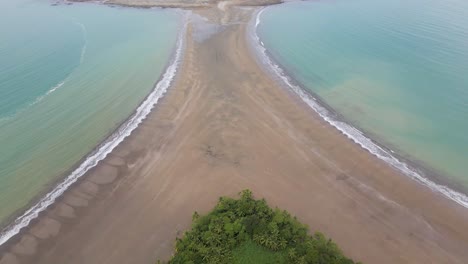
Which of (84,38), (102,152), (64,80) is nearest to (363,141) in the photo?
(102,152)

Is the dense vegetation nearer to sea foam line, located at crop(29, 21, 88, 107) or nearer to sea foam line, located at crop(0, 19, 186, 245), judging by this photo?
sea foam line, located at crop(0, 19, 186, 245)

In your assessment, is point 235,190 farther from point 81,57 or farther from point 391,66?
point 81,57

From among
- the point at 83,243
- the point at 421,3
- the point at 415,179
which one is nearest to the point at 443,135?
the point at 415,179

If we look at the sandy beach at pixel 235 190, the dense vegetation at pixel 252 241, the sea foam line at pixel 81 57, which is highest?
the sea foam line at pixel 81 57

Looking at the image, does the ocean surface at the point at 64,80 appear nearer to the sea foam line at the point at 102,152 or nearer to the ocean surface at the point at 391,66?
the sea foam line at the point at 102,152

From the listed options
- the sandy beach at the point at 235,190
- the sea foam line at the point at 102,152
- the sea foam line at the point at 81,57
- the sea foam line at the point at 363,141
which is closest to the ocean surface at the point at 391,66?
the sea foam line at the point at 363,141

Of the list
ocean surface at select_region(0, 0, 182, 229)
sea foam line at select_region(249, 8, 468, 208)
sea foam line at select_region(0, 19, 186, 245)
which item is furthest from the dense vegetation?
ocean surface at select_region(0, 0, 182, 229)

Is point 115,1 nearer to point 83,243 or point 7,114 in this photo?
point 7,114
